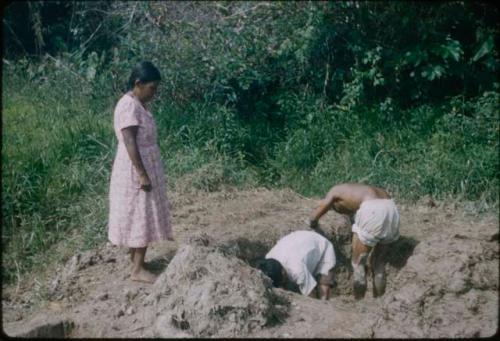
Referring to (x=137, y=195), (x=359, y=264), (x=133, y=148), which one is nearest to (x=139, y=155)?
(x=133, y=148)

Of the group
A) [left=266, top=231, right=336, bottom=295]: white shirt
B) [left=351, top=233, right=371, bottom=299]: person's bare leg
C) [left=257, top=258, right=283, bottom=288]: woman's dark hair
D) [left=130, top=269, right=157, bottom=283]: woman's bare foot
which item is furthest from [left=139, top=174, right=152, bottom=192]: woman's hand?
[left=351, top=233, right=371, bottom=299]: person's bare leg

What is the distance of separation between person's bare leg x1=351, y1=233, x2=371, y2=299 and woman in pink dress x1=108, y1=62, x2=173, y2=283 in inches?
67.6

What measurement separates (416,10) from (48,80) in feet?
16.0

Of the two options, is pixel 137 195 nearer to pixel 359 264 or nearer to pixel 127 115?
pixel 127 115

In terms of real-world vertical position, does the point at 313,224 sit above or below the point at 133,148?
below

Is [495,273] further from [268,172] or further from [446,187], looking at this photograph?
[268,172]

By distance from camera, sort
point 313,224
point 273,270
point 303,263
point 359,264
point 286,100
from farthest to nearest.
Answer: point 286,100, point 313,224, point 359,264, point 303,263, point 273,270

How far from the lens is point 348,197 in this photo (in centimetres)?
545

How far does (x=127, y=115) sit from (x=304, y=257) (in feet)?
5.94

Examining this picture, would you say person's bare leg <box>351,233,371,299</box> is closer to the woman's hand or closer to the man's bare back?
the man's bare back

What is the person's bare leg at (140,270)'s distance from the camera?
15.0ft

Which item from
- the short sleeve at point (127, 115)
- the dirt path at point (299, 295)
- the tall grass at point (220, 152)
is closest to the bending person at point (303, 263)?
the dirt path at point (299, 295)

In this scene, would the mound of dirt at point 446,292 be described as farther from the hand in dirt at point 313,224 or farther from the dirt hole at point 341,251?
the hand in dirt at point 313,224

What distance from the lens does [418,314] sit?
13.8 ft
